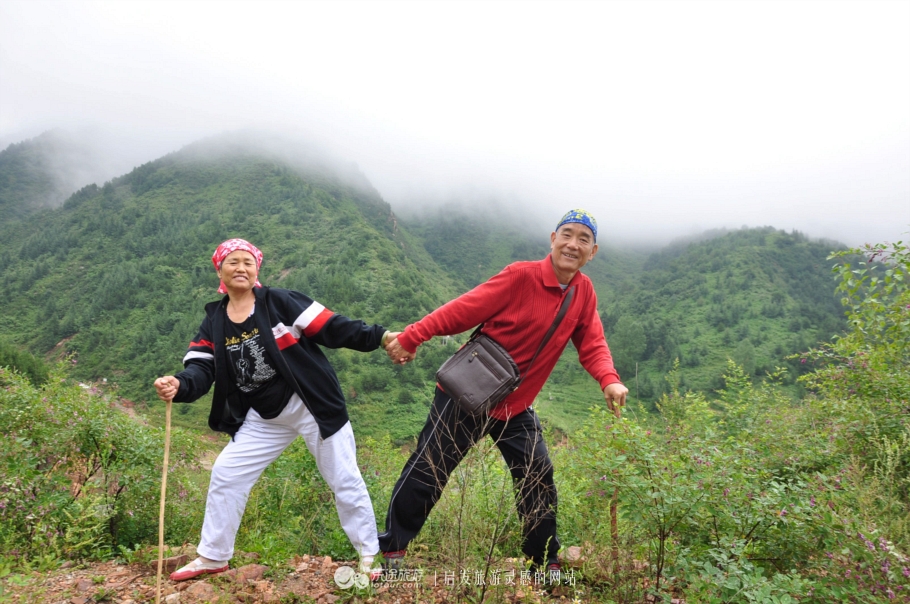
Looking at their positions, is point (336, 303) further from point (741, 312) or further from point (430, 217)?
point (430, 217)

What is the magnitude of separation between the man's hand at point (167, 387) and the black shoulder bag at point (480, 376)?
1372 mm

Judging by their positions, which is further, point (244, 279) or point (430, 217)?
point (430, 217)

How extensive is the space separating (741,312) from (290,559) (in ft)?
187

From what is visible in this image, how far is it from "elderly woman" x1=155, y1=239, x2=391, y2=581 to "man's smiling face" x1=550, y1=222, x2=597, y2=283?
3.67 feet

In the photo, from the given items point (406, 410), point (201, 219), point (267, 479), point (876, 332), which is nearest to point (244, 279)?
point (267, 479)

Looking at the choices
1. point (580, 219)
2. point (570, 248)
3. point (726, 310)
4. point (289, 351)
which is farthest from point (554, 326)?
point (726, 310)

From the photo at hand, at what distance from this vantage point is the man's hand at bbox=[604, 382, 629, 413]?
2709 millimetres

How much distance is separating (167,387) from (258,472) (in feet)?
2.40

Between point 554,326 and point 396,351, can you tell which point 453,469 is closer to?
point 396,351

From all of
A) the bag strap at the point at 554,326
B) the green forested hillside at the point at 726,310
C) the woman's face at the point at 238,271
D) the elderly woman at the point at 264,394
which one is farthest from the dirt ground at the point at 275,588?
the green forested hillside at the point at 726,310

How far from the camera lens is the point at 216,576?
261 centimetres

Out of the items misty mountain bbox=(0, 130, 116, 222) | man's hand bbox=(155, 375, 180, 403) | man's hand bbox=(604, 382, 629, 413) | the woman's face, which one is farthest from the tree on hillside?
misty mountain bbox=(0, 130, 116, 222)

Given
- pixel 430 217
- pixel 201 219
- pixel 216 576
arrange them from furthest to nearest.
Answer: pixel 430 217
pixel 201 219
pixel 216 576

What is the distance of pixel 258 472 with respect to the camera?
280cm
